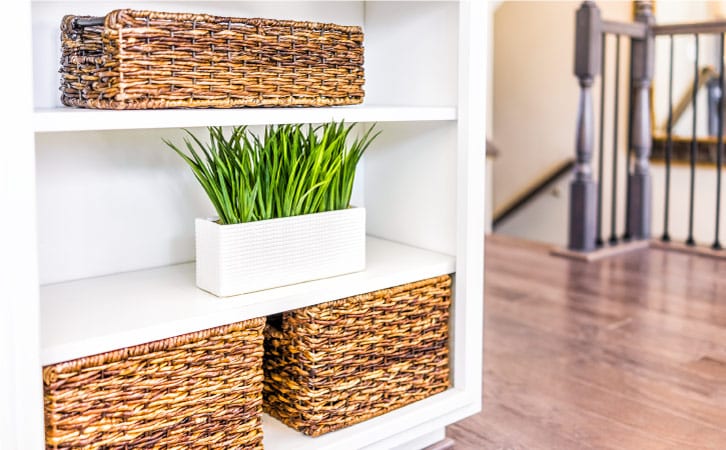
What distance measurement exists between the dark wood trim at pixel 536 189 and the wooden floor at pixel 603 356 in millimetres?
1719

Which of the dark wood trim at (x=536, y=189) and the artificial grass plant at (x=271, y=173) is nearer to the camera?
the artificial grass plant at (x=271, y=173)

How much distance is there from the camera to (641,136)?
3.31 meters

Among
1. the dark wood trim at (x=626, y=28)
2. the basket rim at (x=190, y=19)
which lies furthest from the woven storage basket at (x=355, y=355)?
the dark wood trim at (x=626, y=28)

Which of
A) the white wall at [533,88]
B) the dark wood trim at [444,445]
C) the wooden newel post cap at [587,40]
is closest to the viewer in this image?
the dark wood trim at [444,445]

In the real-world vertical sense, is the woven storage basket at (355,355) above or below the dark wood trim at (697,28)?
below

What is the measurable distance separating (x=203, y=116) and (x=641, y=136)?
267cm

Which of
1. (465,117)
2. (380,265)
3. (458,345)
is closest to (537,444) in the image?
(458,345)

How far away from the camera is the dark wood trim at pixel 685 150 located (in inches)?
170

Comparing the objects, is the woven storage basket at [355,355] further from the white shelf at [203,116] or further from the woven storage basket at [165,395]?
the white shelf at [203,116]

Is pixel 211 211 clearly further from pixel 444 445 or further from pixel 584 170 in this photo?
pixel 584 170

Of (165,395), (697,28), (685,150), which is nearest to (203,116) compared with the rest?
(165,395)

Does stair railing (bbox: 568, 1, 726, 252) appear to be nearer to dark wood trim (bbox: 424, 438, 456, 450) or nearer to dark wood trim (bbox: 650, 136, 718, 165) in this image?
dark wood trim (bbox: 650, 136, 718, 165)

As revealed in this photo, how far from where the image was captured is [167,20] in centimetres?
101

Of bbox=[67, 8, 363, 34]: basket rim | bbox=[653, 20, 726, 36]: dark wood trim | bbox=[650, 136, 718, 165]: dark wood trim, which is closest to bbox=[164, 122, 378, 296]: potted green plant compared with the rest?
bbox=[67, 8, 363, 34]: basket rim
